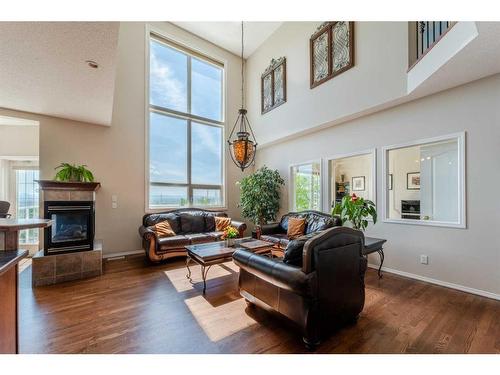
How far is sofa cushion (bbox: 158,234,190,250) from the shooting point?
4.02 meters

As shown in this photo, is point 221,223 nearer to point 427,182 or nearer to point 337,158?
point 337,158

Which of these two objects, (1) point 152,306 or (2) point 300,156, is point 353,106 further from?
(1) point 152,306

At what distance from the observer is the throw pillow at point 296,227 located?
14.6 feet

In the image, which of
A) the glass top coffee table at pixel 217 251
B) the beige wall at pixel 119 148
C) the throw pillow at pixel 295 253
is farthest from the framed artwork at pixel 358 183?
the beige wall at pixel 119 148

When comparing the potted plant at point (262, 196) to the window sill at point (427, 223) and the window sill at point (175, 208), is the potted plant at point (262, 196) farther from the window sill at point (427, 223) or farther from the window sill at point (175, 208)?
the window sill at point (427, 223)

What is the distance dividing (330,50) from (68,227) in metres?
5.70

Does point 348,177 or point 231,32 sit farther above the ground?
point 231,32

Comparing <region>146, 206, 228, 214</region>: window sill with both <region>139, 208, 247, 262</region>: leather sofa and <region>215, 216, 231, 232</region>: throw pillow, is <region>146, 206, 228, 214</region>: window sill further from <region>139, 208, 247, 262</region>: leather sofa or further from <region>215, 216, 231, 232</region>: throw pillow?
<region>215, 216, 231, 232</region>: throw pillow

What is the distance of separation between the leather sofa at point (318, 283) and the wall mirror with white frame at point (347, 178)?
2730mm

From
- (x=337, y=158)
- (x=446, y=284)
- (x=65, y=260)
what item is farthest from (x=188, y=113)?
(x=446, y=284)

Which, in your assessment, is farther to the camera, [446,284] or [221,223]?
[221,223]

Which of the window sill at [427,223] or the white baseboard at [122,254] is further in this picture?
the white baseboard at [122,254]

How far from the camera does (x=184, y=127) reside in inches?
225
